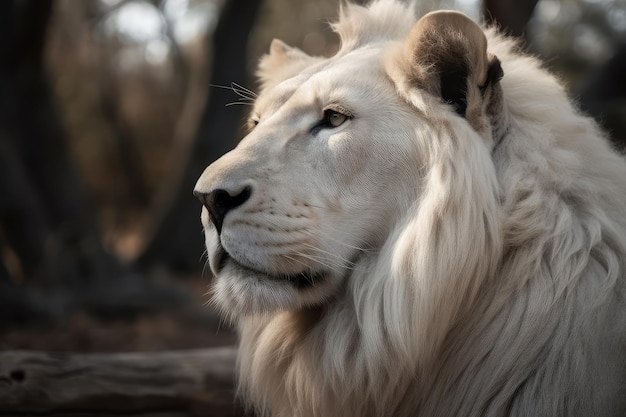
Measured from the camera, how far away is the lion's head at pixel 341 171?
2102 millimetres

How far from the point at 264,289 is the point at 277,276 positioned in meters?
0.06

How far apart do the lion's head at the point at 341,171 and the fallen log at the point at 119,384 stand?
897mm

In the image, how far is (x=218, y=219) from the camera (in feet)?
6.94

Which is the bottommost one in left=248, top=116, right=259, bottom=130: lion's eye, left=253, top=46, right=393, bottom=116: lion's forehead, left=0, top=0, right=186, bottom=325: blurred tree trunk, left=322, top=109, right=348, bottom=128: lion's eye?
left=0, top=0, right=186, bottom=325: blurred tree trunk

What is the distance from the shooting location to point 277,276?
2.16 meters

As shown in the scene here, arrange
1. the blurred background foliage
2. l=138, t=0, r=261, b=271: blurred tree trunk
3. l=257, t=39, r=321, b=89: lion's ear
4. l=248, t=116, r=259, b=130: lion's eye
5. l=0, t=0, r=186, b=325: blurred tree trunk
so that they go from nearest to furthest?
l=248, t=116, r=259, b=130: lion's eye
l=257, t=39, r=321, b=89: lion's ear
the blurred background foliage
l=0, t=0, r=186, b=325: blurred tree trunk
l=138, t=0, r=261, b=271: blurred tree trunk

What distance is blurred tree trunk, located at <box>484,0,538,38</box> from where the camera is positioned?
12.3 feet

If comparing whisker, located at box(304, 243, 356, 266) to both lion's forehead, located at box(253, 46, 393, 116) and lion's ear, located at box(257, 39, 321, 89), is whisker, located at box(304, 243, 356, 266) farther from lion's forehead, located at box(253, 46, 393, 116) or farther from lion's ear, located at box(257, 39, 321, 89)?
lion's ear, located at box(257, 39, 321, 89)

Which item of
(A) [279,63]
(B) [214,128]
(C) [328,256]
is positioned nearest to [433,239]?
(C) [328,256]

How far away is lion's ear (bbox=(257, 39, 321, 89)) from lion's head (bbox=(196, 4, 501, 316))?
0.54m

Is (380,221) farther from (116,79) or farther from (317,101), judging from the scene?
(116,79)

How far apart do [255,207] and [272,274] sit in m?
0.21

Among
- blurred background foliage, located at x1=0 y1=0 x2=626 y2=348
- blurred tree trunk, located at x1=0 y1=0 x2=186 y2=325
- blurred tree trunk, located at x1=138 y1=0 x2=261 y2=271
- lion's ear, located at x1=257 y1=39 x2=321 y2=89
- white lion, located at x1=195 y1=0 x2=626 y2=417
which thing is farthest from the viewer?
blurred tree trunk, located at x1=138 y1=0 x2=261 y2=271

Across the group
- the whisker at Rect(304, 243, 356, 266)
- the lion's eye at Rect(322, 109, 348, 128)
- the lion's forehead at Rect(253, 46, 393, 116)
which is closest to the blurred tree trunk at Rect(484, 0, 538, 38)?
the lion's forehead at Rect(253, 46, 393, 116)
